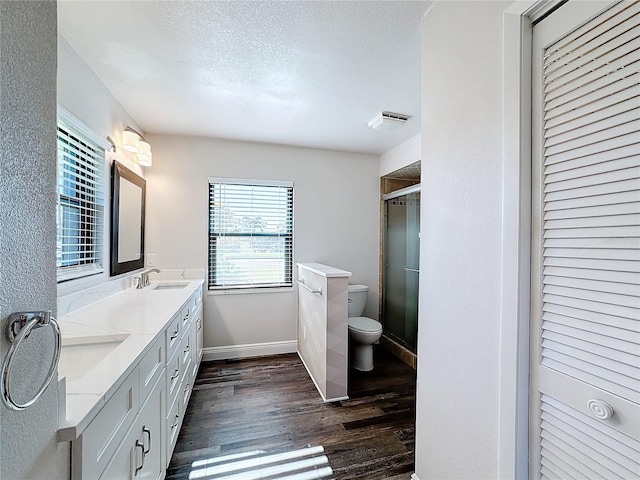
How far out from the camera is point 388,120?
8.19 feet

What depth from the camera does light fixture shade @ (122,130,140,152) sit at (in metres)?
2.30

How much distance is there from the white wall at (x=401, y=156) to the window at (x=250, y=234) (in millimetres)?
1235

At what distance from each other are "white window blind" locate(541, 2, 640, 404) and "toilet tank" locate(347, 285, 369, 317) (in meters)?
2.40

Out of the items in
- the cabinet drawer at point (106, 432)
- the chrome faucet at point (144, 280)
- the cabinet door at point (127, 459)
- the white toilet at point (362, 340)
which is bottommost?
the white toilet at point (362, 340)

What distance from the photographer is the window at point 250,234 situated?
10.3ft

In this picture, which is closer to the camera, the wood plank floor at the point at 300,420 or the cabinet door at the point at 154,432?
the cabinet door at the point at 154,432

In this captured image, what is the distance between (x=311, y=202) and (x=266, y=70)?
171cm

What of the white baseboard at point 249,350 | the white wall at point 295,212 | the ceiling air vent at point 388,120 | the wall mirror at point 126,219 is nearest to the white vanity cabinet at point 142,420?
the wall mirror at point 126,219

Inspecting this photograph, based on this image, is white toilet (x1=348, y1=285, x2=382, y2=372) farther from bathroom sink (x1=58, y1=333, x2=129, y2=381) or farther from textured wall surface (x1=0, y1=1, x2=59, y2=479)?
textured wall surface (x1=0, y1=1, x2=59, y2=479)

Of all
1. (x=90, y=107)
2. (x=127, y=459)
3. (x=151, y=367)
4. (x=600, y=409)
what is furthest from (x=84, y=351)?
(x=600, y=409)

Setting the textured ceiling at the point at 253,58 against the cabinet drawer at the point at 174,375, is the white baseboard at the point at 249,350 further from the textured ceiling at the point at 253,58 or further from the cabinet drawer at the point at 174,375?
the textured ceiling at the point at 253,58

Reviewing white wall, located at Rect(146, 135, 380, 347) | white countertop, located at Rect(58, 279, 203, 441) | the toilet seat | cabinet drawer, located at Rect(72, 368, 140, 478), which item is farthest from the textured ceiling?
the toilet seat

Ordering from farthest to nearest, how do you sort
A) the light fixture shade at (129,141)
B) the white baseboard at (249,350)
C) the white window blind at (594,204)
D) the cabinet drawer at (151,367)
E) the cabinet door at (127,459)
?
the white baseboard at (249,350)
the light fixture shade at (129,141)
the cabinet drawer at (151,367)
the cabinet door at (127,459)
the white window blind at (594,204)

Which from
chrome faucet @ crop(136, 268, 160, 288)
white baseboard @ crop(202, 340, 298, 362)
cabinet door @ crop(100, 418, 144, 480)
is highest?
chrome faucet @ crop(136, 268, 160, 288)
